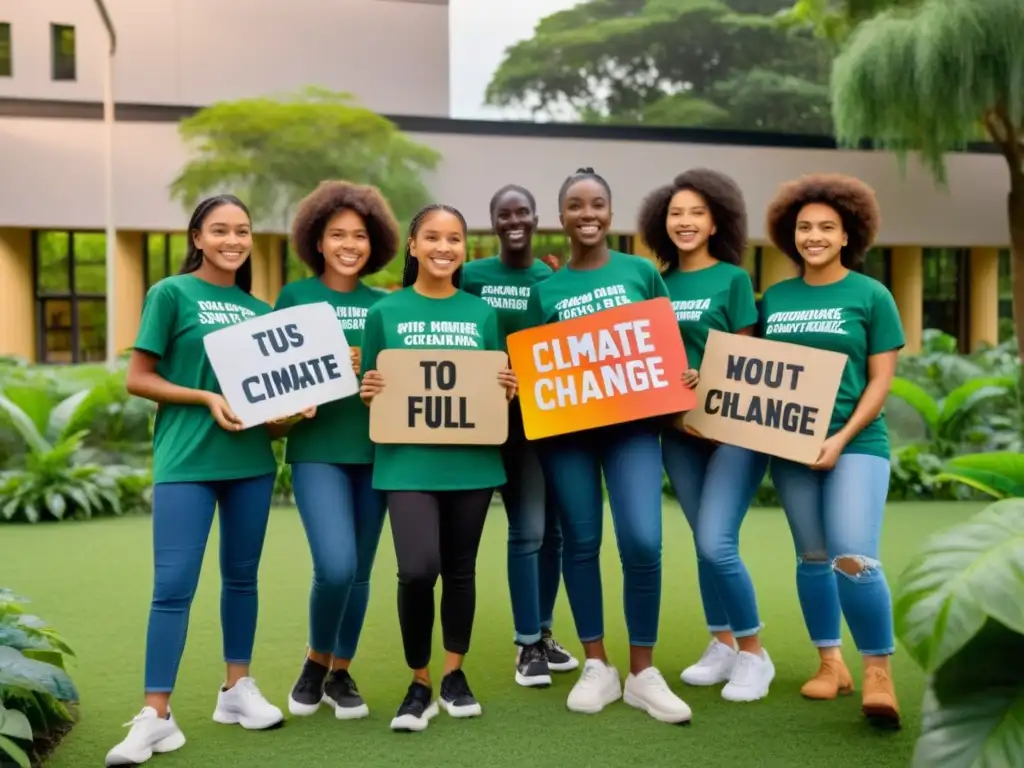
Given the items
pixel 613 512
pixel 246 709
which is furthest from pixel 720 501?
pixel 246 709

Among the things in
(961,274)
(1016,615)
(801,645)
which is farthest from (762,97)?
(1016,615)

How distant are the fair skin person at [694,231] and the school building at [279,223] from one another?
17.6 metres

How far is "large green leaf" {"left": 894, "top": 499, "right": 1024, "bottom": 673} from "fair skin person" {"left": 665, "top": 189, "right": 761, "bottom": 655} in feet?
5.26

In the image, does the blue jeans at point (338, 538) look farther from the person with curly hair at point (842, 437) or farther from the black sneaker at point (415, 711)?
the person with curly hair at point (842, 437)

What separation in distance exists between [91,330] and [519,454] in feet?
75.7

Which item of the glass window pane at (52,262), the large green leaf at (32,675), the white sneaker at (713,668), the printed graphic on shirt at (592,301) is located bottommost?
the white sneaker at (713,668)

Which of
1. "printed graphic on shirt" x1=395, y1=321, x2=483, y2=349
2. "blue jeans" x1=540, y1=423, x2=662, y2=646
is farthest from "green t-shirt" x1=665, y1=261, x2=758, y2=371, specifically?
"printed graphic on shirt" x1=395, y1=321, x2=483, y2=349

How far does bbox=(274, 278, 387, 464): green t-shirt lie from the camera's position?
158 inches

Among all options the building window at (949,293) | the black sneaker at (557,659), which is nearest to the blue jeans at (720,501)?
the black sneaker at (557,659)

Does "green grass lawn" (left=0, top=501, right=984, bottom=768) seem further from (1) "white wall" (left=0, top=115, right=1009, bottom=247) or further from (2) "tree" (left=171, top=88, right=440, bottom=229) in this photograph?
(1) "white wall" (left=0, top=115, right=1009, bottom=247)

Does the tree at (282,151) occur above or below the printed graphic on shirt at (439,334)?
above

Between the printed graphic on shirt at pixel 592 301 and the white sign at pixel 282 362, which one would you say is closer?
the white sign at pixel 282 362

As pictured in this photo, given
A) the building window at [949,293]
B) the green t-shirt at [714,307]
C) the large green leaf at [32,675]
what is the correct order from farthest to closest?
the building window at [949,293], the green t-shirt at [714,307], the large green leaf at [32,675]

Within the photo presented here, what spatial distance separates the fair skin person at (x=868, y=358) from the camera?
3936 mm
